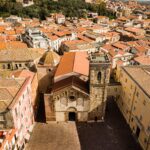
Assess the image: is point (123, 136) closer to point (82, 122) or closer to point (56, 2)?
point (82, 122)

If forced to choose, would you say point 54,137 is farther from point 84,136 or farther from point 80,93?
point 80,93

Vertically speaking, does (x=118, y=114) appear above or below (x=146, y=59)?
below

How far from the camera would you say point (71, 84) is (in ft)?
136

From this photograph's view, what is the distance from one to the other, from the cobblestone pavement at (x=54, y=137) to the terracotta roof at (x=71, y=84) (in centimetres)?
850

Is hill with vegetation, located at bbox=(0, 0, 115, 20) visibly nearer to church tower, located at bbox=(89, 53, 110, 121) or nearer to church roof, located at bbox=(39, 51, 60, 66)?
church roof, located at bbox=(39, 51, 60, 66)

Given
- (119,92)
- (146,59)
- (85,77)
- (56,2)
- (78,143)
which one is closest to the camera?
(78,143)

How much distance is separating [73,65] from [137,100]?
1680cm

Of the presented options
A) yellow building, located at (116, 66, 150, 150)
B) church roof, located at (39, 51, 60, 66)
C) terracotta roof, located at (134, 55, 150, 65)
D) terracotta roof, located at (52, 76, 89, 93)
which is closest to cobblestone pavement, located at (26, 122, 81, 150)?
terracotta roof, located at (52, 76, 89, 93)

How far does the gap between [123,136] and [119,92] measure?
12400 millimetres

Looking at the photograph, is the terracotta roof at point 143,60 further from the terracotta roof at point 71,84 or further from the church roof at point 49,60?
the church roof at point 49,60

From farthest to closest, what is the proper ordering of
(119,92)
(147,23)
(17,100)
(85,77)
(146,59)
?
(147,23)
(146,59)
(119,92)
(85,77)
(17,100)

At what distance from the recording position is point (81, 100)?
42844 mm

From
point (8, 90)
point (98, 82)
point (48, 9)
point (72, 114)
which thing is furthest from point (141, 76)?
point (48, 9)

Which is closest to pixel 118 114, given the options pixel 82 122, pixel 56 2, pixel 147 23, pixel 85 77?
pixel 82 122
